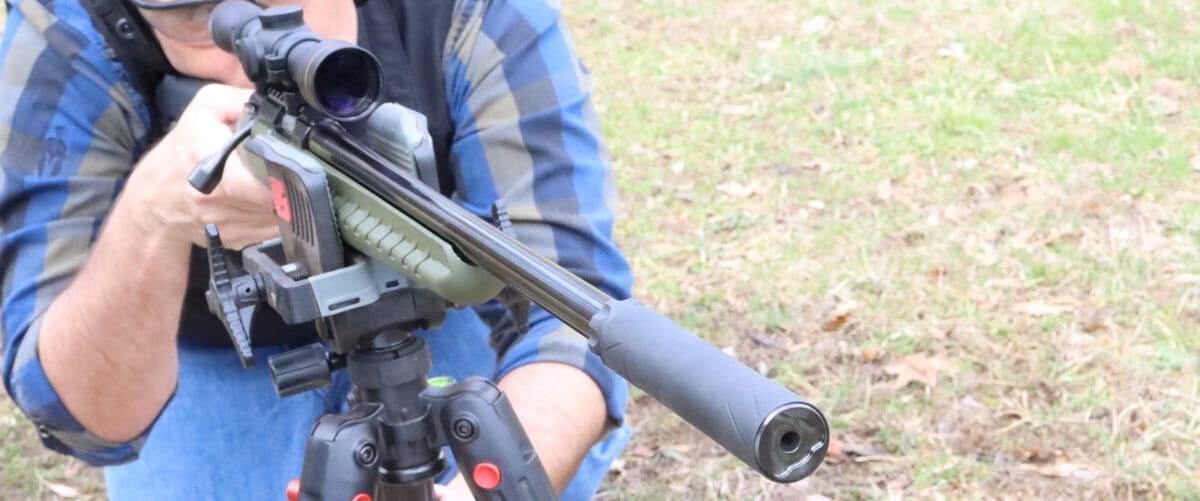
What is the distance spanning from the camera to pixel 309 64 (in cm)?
148

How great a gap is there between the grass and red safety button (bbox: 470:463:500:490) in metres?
1.84

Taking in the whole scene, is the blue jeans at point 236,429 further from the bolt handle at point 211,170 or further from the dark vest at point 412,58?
the bolt handle at point 211,170

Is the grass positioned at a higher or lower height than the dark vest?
lower

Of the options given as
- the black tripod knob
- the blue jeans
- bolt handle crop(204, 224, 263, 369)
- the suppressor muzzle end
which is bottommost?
the blue jeans

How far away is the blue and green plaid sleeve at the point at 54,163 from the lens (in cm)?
236

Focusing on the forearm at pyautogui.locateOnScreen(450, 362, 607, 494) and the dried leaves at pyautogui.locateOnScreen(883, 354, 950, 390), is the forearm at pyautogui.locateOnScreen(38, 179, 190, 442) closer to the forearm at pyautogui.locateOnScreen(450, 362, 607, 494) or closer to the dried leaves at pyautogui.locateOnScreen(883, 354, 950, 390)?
the forearm at pyautogui.locateOnScreen(450, 362, 607, 494)

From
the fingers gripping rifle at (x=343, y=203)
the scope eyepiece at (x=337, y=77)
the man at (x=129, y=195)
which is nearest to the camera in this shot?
the fingers gripping rifle at (x=343, y=203)

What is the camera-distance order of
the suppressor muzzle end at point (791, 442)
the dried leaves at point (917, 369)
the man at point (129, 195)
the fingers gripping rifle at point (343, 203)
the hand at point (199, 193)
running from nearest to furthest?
the suppressor muzzle end at point (791, 442) → the fingers gripping rifle at point (343, 203) → the hand at point (199, 193) → the man at point (129, 195) → the dried leaves at point (917, 369)

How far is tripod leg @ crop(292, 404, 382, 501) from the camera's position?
1.59m

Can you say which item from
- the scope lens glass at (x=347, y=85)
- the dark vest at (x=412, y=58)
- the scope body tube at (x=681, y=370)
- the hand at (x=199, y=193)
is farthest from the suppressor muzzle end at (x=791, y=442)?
the dark vest at (x=412, y=58)

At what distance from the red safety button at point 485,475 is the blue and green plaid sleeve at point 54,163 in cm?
111

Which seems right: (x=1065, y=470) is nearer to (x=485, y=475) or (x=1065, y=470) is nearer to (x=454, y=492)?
(x=454, y=492)

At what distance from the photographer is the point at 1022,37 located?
6191 millimetres

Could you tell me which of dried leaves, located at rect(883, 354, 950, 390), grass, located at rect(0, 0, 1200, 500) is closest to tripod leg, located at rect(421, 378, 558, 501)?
grass, located at rect(0, 0, 1200, 500)
